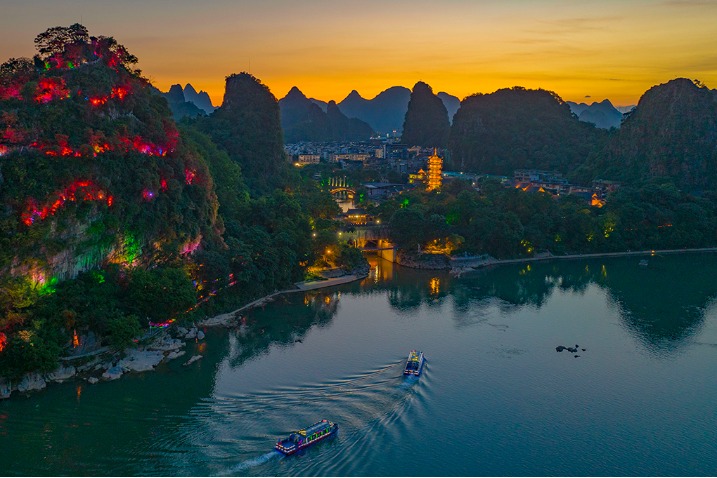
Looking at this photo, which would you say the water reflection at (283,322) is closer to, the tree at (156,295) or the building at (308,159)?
the tree at (156,295)

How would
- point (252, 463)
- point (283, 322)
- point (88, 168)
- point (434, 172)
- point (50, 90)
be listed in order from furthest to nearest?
point (434, 172) → point (283, 322) → point (50, 90) → point (88, 168) → point (252, 463)

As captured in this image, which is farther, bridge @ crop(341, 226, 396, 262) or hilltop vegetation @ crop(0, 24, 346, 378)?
bridge @ crop(341, 226, 396, 262)

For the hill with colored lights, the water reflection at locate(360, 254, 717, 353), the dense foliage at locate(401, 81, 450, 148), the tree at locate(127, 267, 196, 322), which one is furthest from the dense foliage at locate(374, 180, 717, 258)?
the dense foliage at locate(401, 81, 450, 148)

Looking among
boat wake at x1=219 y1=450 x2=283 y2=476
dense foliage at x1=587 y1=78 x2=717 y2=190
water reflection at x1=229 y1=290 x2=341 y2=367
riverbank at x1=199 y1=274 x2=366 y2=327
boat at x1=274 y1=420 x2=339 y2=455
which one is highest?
dense foliage at x1=587 y1=78 x2=717 y2=190

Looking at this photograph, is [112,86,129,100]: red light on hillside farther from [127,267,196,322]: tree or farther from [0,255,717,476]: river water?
[0,255,717,476]: river water

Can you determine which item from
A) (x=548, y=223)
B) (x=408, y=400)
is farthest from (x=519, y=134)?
(x=408, y=400)

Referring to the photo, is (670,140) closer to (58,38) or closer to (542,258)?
(542,258)

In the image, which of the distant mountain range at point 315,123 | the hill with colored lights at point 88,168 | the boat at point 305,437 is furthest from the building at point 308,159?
the boat at point 305,437
